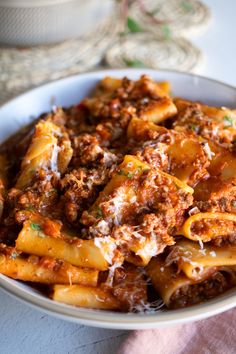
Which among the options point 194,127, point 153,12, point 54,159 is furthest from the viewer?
point 153,12

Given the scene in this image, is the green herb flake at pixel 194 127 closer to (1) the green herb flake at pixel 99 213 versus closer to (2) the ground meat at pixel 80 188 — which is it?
(2) the ground meat at pixel 80 188

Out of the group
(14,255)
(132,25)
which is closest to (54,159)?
(14,255)

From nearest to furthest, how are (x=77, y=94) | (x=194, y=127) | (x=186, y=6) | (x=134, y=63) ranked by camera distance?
(x=194, y=127) < (x=77, y=94) < (x=134, y=63) < (x=186, y=6)

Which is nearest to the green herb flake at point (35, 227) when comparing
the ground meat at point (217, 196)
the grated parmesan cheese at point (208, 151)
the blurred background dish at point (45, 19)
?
the ground meat at point (217, 196)

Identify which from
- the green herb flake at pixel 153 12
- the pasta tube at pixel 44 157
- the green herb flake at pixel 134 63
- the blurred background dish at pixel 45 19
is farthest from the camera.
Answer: the green herb flake at pixel 153 12

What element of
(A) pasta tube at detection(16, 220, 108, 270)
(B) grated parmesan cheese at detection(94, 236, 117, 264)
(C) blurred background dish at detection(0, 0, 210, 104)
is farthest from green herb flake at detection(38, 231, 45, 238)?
(C) blurred background dish at detection(0, 0, 210, 104)

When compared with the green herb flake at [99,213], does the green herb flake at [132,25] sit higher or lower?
lower

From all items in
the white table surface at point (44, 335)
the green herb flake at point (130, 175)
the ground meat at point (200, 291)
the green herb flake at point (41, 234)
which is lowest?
the white table surface at point (44, 335)

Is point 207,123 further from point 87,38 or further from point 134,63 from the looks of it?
point 87,38

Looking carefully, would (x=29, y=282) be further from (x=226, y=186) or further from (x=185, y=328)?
(x=226, y=186)

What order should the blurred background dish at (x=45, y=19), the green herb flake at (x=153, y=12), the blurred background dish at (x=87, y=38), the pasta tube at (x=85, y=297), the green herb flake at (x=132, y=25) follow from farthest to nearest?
1. the green herb flake at (x=153, y=12)
2. the green herb flake at (x=132, y=25)
3. the blurred background dish at (x=87, y=38)
4. the blurred background dish at (x=45, y=19)
5. the pasta tube at (x=85, y=297)

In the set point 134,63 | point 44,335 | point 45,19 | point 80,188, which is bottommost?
point 44,335
